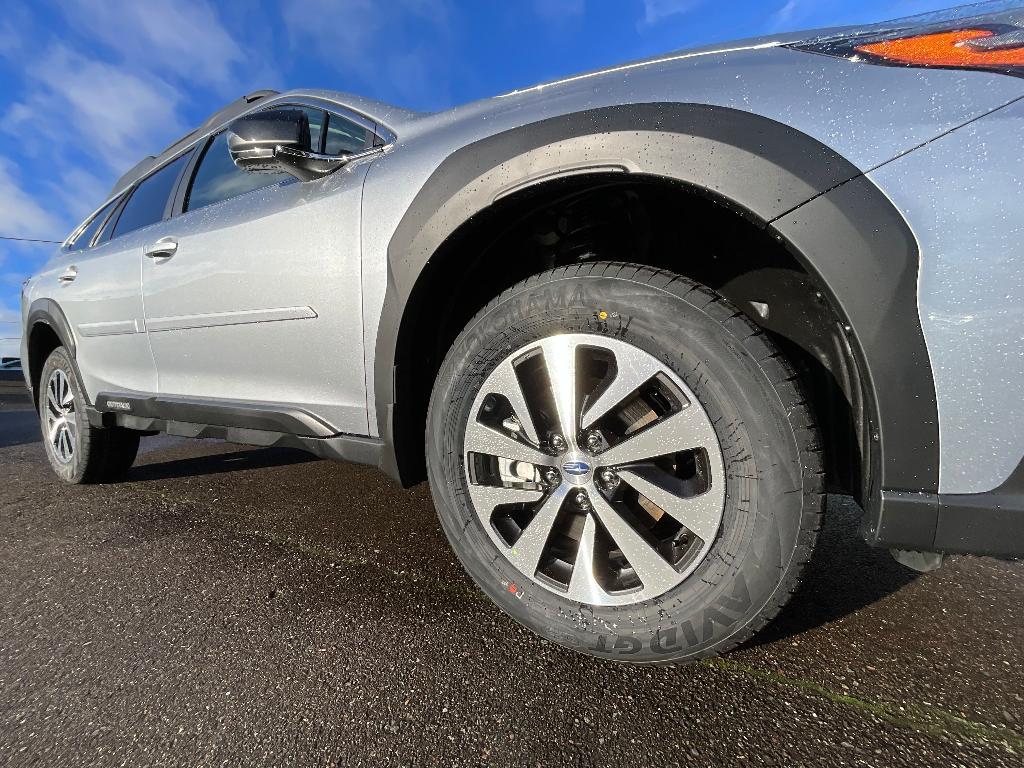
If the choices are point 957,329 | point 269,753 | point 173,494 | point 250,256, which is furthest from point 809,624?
point 173,494

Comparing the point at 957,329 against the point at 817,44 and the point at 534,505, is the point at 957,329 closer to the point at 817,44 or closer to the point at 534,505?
the point at 817,44

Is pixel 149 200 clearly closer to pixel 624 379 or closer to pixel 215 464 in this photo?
pixel 215 464

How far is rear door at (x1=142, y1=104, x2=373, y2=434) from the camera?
1.46 meters

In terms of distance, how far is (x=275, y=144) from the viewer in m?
1.46

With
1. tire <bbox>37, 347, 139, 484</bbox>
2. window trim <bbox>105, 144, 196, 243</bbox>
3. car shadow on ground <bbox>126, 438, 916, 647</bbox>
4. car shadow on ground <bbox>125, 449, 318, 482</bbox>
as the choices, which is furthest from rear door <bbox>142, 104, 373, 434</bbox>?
car shadow on ground <bbox>125, 449, 318, 482</bbox>

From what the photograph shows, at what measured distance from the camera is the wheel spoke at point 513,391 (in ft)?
3.81

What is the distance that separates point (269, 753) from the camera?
2.88ft

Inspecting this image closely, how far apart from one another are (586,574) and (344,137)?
1529 millimetres

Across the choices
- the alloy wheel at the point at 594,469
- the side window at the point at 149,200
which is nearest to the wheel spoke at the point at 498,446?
the alloy wheel at the point at 594,469

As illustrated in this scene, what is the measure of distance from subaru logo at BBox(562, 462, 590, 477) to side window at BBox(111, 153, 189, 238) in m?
2.28

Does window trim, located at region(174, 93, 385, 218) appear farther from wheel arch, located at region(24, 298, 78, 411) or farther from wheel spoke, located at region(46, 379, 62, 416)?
wheel spoke, located at region(46, 379, 62, 416)

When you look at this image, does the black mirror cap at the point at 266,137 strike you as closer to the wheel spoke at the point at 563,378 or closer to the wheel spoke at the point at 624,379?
the wheel spoke at the point at 563,378

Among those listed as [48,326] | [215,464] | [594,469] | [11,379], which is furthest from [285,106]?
[11,379]

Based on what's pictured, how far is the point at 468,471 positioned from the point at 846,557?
125 centimetres
